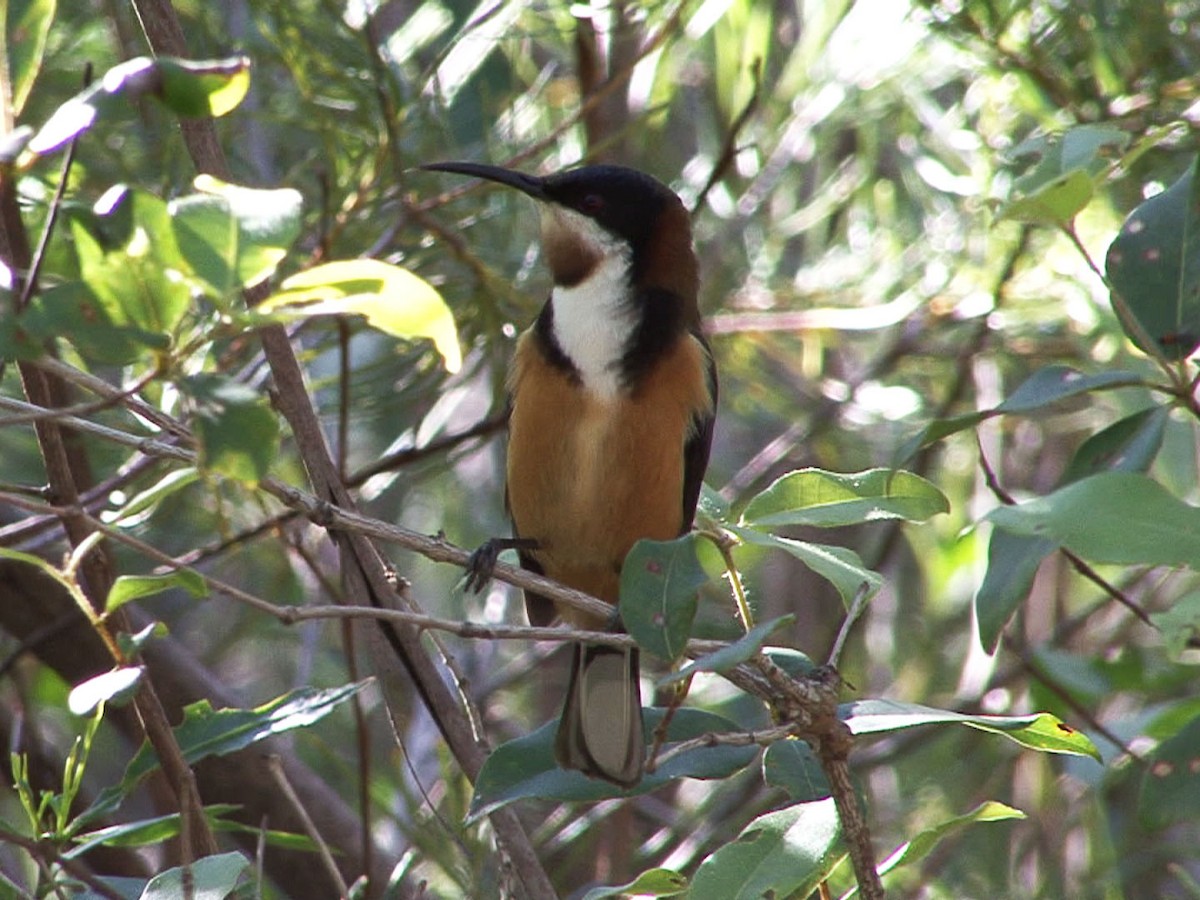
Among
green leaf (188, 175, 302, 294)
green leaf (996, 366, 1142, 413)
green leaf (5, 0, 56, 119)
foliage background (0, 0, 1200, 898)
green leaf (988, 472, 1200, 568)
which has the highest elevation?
green leaf (5, 0, 56, 119)

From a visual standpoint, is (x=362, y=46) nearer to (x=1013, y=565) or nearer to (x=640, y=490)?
Result: (x=640, y=490)

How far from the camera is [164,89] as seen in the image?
1.54 m

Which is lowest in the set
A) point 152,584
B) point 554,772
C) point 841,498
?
point 554,772

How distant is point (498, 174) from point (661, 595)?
5.94 ft

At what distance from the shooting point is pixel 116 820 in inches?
176

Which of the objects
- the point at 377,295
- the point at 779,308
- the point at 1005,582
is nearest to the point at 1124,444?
the point at 1005,582

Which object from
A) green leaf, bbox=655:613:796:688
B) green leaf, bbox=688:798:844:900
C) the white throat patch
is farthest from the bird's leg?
green leaf, bbox=655:613:796:688

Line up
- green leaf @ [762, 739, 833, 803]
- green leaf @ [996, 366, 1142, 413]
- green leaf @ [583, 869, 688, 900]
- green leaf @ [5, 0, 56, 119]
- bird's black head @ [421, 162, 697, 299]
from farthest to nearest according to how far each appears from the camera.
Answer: bird's black head @ [421, 162, 697, 299] → green leaf @ [762, 739, 833, 803] → green leaf @ [996, 366, 1142, 413] → green leaf @ [583, 869, 688, 900] → green leaf @ [5, 0, 56, 119]

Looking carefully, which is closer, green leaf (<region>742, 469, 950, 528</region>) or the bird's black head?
green leaf (<region>742, 469, 950, 528</region>)

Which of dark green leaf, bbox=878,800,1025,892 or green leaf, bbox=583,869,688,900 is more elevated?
green leaf, bbox=583,869,688,900

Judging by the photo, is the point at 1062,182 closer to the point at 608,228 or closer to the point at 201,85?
the point at 201,85

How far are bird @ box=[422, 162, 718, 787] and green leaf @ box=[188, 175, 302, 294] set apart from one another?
5.86ft

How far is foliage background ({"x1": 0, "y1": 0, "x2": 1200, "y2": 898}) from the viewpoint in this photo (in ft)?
13.1

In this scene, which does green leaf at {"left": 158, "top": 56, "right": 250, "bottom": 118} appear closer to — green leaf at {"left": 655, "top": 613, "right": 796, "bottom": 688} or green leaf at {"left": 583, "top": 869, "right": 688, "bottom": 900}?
green leaf at {"left": 655, "top": 613, "right": 796, "bottom": 688}
